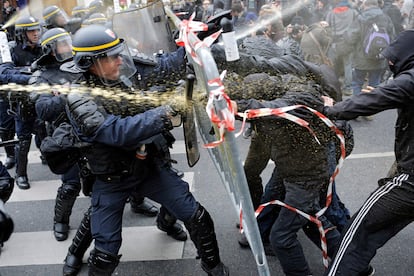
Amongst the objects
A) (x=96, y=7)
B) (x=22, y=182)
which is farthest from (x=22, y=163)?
(x=96, y=7)

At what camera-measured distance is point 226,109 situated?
193 centimetres

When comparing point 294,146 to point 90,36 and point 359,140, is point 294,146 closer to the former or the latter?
point 90,36

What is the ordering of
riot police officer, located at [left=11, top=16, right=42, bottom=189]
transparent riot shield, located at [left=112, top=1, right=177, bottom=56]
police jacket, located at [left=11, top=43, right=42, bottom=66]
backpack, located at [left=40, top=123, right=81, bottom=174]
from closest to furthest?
backpack, located at [left=40, top=123, right=81, bottom=174], transparent riot shield, located at [left=112, top=1, right=177, bottom=56], riot police officer, located at [left=11, top=16, right=42, bottom=189], police jacket, located at [left=11, top=43, right=42, bottom=66]

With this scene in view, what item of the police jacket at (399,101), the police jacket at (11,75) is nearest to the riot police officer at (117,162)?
the police jacket at (399,101)

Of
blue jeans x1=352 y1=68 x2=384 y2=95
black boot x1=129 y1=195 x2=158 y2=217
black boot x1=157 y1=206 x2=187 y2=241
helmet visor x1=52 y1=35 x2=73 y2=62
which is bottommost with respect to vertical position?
blue jeans x1=352 y1=68 x2=384 y2=95

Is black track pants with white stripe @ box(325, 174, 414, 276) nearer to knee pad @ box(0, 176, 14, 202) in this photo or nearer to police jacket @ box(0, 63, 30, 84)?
knee pad @ box(0, 176, 14, 202)

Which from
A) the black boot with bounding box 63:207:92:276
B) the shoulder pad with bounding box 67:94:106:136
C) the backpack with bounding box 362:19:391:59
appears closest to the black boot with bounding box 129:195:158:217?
the black boot with bounding box 63:207:92:276

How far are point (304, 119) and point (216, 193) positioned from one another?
219 cm

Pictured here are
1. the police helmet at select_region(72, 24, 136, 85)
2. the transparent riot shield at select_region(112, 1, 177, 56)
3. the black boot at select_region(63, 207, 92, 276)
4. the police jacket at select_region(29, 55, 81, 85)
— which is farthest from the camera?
the transparent riot shield at select_region(112, 1, 177, 56)

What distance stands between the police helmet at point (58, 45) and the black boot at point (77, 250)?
65.9 inches

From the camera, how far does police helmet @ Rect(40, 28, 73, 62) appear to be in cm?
435

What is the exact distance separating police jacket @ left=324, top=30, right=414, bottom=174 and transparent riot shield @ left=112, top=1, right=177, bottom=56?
2.56 meters

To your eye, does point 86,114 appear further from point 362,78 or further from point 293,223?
point 362,78

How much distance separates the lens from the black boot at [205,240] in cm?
315
